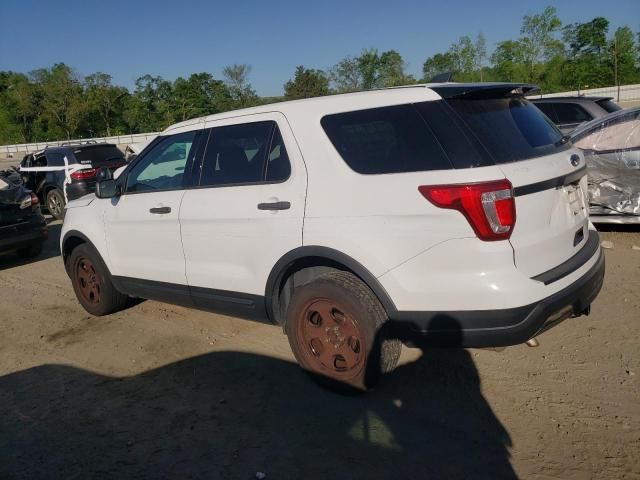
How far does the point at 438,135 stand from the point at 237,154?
1598 mm

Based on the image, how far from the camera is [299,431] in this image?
119 inches

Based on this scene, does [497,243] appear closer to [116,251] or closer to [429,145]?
[429,145]

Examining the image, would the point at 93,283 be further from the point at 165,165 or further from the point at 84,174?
the point at 84,174

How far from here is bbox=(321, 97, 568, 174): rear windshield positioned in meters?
2.78

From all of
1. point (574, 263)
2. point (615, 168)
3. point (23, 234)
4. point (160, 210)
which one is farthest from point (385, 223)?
point (23, 234)

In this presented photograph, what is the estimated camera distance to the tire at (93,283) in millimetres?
4992

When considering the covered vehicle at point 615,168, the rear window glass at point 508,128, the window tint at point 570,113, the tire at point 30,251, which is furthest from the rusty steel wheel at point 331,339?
the window tint at point 570,113

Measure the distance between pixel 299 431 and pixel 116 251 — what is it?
2.66 metres

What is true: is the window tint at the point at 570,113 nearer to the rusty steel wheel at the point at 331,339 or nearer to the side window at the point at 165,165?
the side window at the point at 165,165

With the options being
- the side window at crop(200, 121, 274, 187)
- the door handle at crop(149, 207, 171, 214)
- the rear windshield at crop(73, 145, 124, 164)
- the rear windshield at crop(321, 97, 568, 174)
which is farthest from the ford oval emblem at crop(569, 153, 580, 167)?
the rear windshield at crop(73, 145, 124, 164)

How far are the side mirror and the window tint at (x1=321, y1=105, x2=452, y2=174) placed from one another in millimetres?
2344

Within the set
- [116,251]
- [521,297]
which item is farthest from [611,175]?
[116,251]

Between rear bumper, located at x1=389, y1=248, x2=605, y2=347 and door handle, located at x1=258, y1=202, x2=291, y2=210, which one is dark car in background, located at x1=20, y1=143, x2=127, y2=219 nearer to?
door handle, located at x1=258, y1=202, x2=291, y2=210

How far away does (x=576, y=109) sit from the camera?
9148mm
